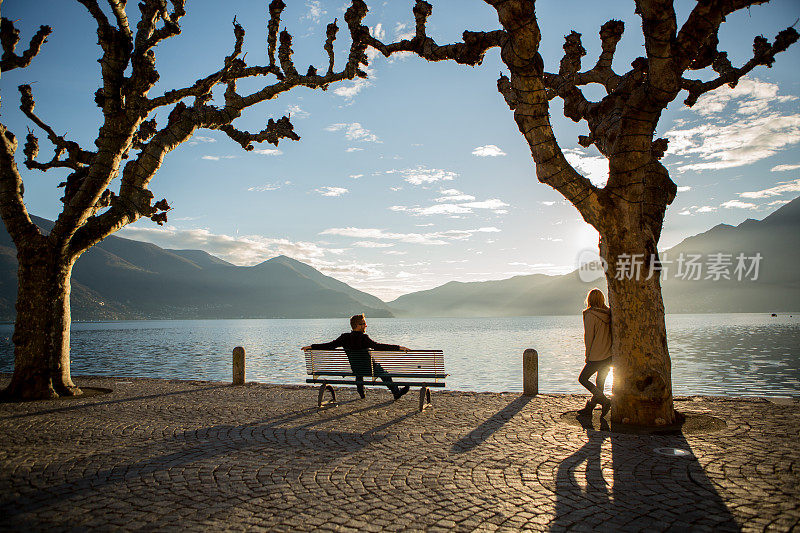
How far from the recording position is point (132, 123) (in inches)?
458

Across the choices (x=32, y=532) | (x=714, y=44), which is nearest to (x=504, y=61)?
(x=714, y=44)

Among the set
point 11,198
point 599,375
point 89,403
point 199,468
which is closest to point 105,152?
point 11,198

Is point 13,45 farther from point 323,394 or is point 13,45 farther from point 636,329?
point 636,329

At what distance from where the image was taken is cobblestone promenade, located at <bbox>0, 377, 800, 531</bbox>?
13.8ft

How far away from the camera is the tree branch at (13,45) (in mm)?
11023

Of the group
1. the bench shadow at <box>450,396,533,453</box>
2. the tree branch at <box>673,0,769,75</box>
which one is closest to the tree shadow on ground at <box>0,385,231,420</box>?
the bench shadow at <box>450,396,533,453</box>

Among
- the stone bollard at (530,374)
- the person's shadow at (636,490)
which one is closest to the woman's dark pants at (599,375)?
the person's shadow at (636,490)

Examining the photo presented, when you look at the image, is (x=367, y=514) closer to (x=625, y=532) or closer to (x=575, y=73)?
(x=625, y=532)

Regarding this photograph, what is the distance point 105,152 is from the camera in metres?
11.4

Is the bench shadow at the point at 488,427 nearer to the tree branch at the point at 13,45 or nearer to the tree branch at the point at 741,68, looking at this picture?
the tree branch at the point at 741,68

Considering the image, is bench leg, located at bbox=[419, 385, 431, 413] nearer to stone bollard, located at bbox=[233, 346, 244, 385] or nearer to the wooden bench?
the wooden bench

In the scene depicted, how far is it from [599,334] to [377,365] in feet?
13.1

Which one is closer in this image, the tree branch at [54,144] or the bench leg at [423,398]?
the bench leg at [423,398]

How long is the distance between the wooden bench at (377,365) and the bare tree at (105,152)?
207 inches
